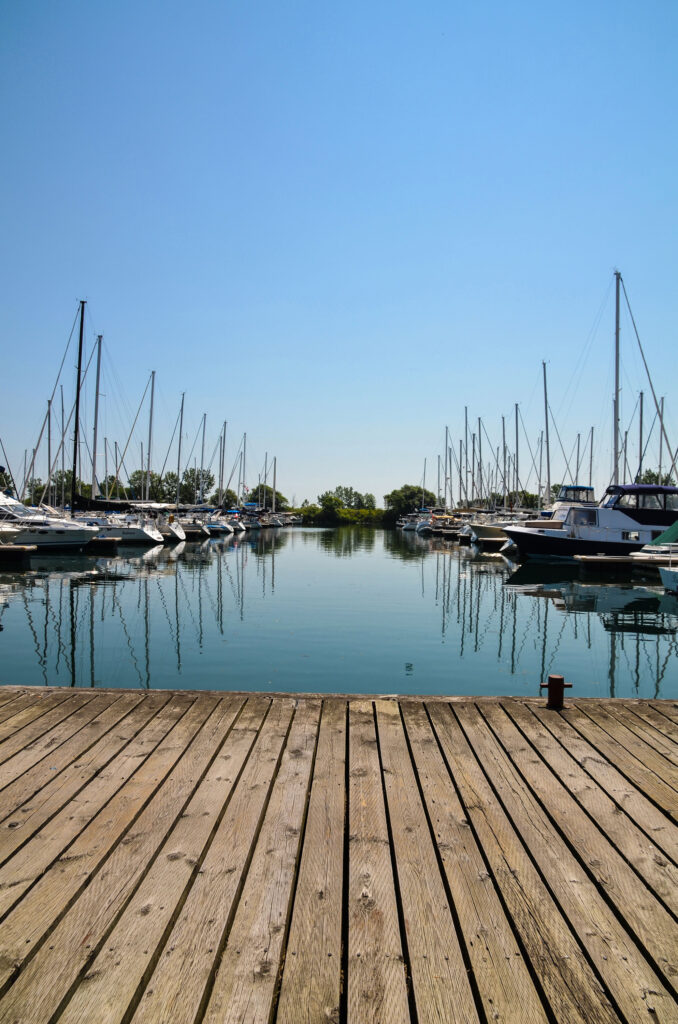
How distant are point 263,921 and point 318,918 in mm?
216

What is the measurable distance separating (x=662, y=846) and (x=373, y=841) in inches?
55.9

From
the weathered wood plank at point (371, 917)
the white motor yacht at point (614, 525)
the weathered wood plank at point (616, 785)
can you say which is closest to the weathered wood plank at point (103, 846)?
the weathered wood plank at point (371, 917)

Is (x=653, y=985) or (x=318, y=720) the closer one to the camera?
(x=653, y=985)

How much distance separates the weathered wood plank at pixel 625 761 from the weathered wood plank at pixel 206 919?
226 cm

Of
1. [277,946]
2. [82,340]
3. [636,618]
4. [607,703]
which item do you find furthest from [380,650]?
[82,340]

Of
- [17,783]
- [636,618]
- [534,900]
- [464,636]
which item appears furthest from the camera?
[636,618]

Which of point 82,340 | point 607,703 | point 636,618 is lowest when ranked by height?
point 636,618

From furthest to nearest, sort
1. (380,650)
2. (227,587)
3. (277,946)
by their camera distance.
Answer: (227,587), (380,650), (277,946)

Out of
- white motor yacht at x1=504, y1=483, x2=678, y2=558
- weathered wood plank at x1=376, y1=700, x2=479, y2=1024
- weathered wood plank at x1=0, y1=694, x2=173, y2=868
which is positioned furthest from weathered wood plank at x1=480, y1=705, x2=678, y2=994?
white motor yacht at x1=504, y1=483, x2=678, y2=558

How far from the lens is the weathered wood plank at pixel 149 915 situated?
6.91 ft

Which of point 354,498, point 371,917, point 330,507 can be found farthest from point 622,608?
point 354,498

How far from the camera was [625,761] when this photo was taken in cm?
439

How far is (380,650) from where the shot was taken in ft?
40.4

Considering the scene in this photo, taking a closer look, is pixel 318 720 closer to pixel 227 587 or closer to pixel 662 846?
pixel 662 846
